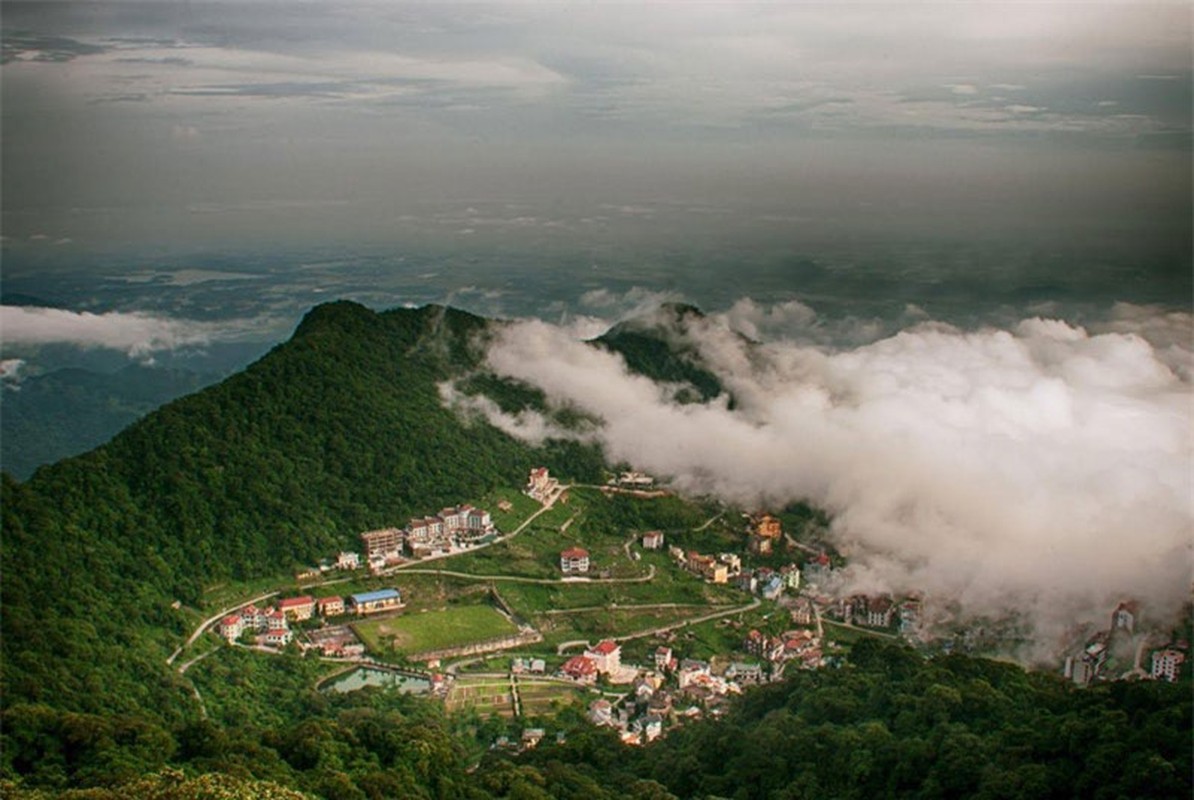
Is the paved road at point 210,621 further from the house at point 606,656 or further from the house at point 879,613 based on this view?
the house at point 879,613

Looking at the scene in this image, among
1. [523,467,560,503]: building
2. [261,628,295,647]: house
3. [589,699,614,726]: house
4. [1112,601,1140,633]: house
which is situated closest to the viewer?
[589,699,614,726]: house

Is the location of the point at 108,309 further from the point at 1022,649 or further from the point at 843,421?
the point at 1022,649

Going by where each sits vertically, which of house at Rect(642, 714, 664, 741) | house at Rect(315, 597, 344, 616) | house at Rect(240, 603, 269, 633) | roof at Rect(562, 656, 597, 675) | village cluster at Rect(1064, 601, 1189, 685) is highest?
village cluster at Rect(1064, 601, 1189, 685)

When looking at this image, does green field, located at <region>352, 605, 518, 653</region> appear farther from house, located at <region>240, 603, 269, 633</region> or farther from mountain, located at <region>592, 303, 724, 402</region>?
mountain, located at <region>592, 303, 724, 402</region>

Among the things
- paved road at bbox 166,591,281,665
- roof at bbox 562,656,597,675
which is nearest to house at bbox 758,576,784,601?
roof at bbox 562,656,597,675

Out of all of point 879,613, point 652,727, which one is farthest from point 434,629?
point 879,613

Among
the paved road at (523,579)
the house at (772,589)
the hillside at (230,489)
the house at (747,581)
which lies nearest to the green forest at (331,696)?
the hillside at (230,489)

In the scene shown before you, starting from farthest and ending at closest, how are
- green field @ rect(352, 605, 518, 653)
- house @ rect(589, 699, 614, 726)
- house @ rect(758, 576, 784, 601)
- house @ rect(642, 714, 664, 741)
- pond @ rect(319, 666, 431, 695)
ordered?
house @ rect(758, 576, 784, 601) → green field @ rect(352, 605, 518, 653) → pond @ rect(319, 666, 431, 695) → house @ rect(589, 699, 614, 726) → house @ rect(642, 714, 664, 741)
